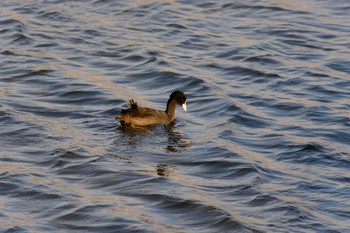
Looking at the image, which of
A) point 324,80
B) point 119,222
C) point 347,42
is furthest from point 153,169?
point 347,42

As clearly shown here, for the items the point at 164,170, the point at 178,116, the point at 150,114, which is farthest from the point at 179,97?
the point at 164,170

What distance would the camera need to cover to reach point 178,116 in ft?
59.0

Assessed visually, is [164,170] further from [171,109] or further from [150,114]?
[171,109]

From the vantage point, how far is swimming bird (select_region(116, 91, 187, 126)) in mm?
16484

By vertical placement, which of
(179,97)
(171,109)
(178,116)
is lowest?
(178,116)

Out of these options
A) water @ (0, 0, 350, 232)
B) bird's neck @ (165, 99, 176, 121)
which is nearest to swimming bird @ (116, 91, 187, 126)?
bird's neck @ (165, 99, 176, 121)

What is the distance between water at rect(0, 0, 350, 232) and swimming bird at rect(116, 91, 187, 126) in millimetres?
164

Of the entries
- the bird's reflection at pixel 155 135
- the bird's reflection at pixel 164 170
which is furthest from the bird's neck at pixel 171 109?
the bird's reflection at pixel 164 170

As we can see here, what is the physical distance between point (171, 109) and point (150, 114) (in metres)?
0.54

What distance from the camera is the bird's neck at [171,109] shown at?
17.3 metres

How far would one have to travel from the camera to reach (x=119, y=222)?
12.0m

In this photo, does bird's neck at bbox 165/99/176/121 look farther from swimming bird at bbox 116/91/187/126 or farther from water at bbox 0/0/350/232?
water at bbox 0/0/350/232

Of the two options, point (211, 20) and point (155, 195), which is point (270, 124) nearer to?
point (155, 195)

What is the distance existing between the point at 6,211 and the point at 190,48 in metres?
10.6
